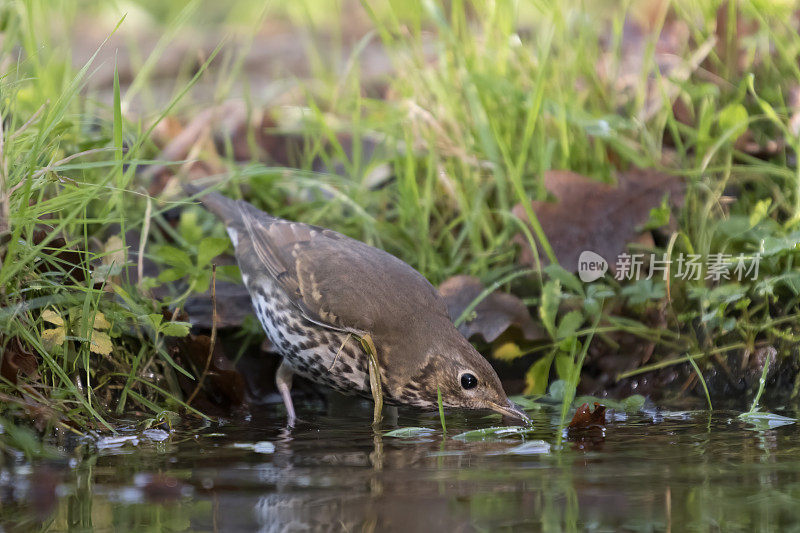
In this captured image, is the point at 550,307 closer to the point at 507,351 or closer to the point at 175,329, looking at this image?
the point at 507,351

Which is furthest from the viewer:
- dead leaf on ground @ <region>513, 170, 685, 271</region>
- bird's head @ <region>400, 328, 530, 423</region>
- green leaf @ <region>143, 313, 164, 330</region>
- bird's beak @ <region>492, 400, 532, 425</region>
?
dead leaf on ground @ <region>513, 170, 685, 271</region>

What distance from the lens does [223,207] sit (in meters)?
5.11

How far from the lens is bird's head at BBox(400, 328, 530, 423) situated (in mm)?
3975

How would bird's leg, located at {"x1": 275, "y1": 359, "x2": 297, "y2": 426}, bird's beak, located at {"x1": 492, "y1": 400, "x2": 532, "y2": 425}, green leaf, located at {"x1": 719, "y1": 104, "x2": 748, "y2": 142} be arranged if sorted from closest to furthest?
bird's beak, located at {"x1": 492, "y1": 400, "x2": 532, "y2": 425}, bird's leg, located at {"x1": 275, "y1": 359, "x2": 297, "y2": 426}, green leaf, located at {"x1": 719, "y1": 104, "x2": 748, "y2": 142}

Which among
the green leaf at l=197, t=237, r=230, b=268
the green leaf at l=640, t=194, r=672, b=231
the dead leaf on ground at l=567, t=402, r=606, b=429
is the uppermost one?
the green leaf at l=640, t=194, r=672, b=231

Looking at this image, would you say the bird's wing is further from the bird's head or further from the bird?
the bird's head

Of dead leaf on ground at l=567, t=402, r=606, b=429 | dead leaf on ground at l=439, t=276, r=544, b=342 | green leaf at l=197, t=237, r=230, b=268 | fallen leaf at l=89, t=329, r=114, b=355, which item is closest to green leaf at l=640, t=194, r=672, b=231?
dead leaf on ground at l=439, t=276, r=544, b=342

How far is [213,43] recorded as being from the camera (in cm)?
898

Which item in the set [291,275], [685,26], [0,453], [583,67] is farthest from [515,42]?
[0,453]

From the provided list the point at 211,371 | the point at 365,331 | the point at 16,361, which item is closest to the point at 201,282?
the point at 211,371

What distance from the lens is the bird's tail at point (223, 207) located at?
505 centimetres

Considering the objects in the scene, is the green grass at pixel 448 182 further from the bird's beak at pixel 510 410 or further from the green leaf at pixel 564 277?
the bird's beak at pixel 510 410

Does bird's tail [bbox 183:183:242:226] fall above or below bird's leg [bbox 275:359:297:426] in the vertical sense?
above

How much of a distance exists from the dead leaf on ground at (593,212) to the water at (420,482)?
122cm
